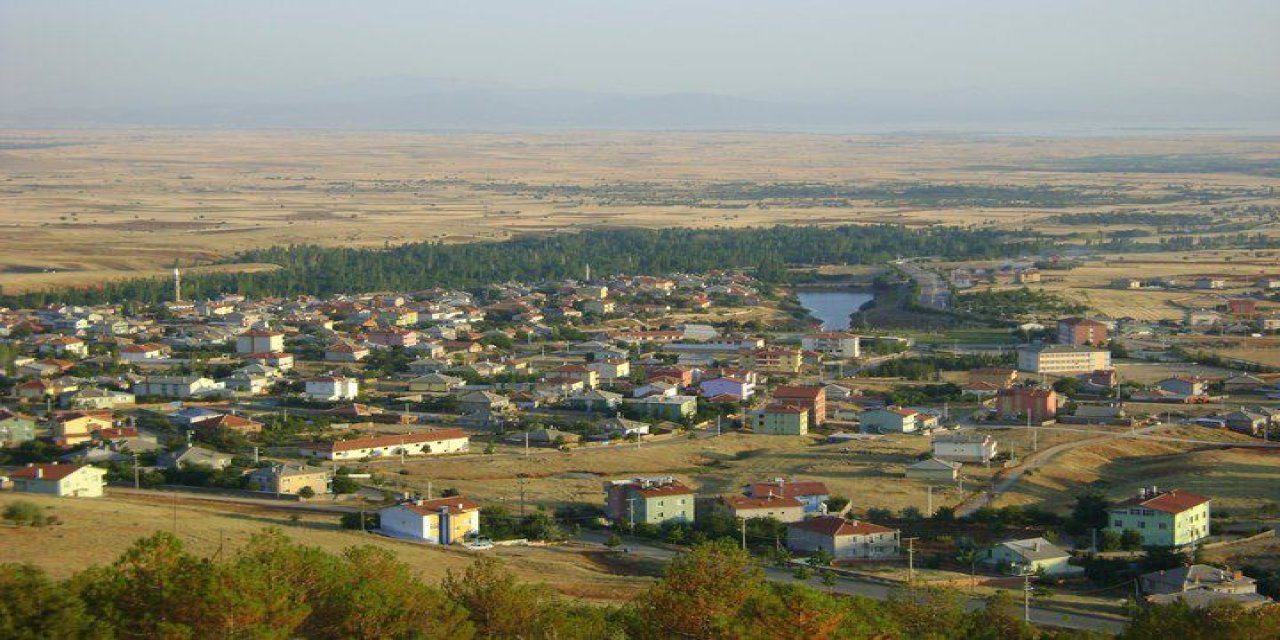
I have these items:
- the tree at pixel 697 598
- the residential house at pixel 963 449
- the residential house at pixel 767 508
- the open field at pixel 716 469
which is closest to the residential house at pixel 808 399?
the open field at pixel 716 469

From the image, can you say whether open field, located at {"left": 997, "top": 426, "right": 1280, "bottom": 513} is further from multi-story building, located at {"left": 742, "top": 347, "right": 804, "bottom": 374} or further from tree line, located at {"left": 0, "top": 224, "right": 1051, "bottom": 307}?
tree line, located at {"left": 0, "top": 224, "right": 1051, "bottom": 307}

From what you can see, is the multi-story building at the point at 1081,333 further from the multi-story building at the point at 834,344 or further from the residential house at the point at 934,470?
the residential house at the point at 934,470

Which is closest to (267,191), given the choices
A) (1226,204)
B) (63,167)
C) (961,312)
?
(63,167)

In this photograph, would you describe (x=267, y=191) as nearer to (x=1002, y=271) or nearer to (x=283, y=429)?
(x=1002, y=271)

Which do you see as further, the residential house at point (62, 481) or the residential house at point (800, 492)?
the residential house at point (800, 492)

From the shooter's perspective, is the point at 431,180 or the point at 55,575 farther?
the point at 431,180

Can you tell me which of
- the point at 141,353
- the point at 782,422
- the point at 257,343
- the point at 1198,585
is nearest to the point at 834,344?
the point at 782,422

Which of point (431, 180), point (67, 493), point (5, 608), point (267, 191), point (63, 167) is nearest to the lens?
point (5, 608)
